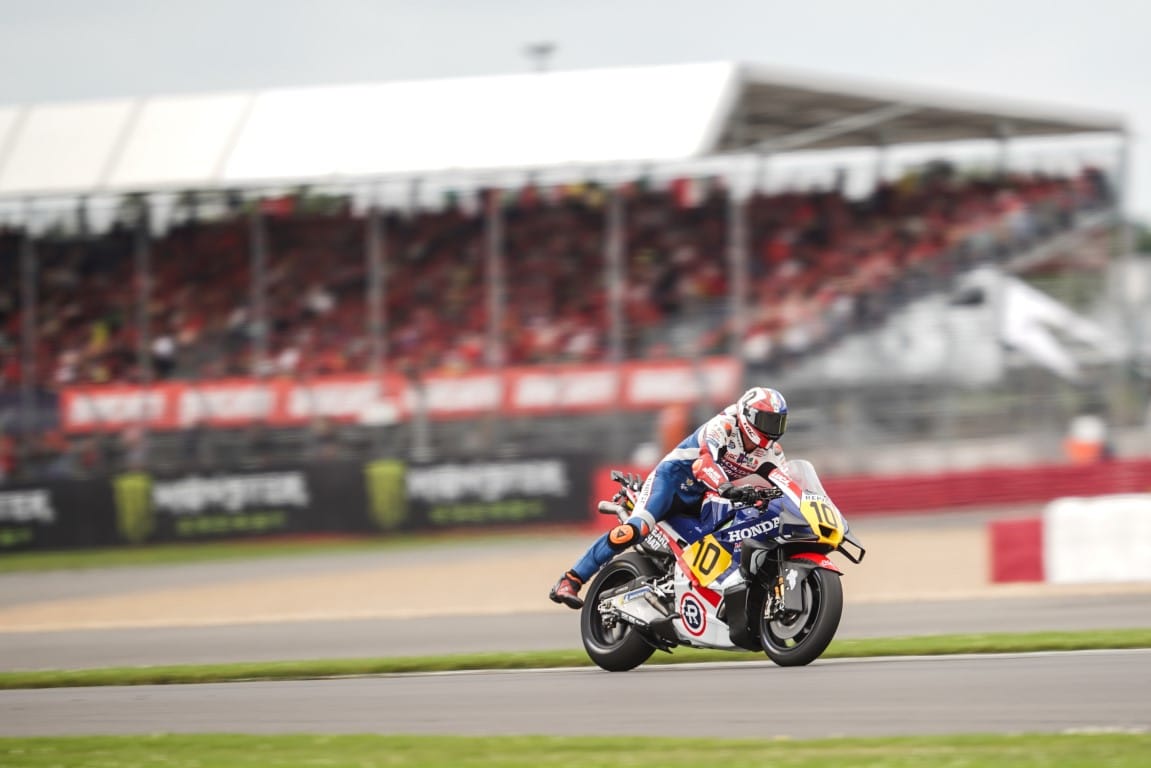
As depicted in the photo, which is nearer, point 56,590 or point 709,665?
point 709,665

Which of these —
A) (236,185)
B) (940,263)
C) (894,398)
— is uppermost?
(236,185)

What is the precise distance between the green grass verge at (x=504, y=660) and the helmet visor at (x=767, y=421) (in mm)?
1591

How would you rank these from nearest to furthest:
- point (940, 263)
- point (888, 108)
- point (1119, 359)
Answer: point (1119, 359)
point (940, 263)
point (888, 108)

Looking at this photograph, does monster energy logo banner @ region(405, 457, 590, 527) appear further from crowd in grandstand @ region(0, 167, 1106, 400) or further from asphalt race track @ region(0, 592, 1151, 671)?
asphalt race track @ region(0, 592, 1151, 671)

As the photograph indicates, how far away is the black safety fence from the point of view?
25141 mm

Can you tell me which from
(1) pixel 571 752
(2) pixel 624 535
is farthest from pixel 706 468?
(1) pixel 571 752

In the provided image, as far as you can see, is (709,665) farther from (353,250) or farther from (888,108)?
(353,250)

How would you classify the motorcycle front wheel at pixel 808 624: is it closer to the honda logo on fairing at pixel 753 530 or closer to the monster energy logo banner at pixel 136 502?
the honda logo on fairing at pixel 753 530

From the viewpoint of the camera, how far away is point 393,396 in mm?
25703

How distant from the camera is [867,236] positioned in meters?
28.0

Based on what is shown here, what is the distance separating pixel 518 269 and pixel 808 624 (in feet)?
66.4

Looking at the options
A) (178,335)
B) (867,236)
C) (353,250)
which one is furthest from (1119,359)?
(178,335)

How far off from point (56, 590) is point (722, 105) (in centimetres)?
1139

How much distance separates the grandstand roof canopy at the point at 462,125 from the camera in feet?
84.2
